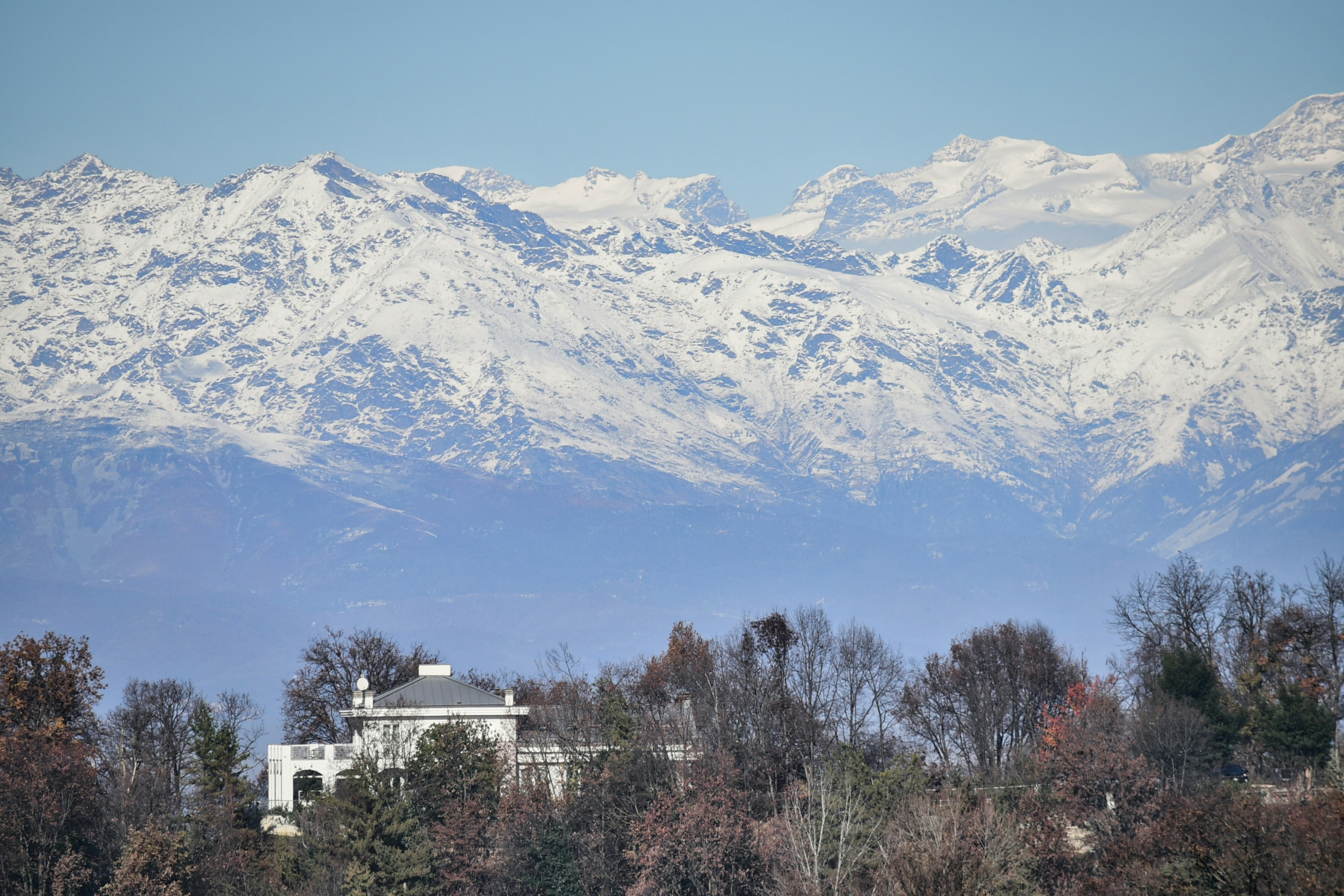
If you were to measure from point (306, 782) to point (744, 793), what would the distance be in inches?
1306

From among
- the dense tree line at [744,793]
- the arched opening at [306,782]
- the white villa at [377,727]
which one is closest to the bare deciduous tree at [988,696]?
the dense tree line at [744,793]

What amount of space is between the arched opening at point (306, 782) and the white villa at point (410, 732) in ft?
0.16

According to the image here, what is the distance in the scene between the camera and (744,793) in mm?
73812

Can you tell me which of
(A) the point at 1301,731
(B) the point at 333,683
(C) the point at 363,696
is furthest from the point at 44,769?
(A) the point at 1301,731

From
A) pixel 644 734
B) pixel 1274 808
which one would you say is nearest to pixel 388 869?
pixel 644 734

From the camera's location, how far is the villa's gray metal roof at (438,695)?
9700 cm

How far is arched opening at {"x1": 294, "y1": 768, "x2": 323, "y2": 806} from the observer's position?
92500 millimetres

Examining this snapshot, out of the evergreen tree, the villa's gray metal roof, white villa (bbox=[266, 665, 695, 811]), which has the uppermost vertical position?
the villa's gray metal roof

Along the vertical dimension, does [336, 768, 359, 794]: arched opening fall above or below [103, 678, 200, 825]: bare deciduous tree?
below

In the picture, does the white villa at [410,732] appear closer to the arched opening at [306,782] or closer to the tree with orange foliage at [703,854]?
the arched opening at [306,782]

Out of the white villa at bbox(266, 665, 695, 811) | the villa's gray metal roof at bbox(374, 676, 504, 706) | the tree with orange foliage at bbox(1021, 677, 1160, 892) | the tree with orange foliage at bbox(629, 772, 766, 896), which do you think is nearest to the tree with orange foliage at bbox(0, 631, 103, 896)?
the white villa at bbox(266, 665, 695, 811)

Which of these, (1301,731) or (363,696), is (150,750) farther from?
(1301,731)

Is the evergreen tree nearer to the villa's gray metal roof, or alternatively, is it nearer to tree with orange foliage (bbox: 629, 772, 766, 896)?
tree with orange foliage (bbox: 629, 772, 766, 896)

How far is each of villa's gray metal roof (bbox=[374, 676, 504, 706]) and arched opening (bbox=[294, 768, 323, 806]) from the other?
5958mm
